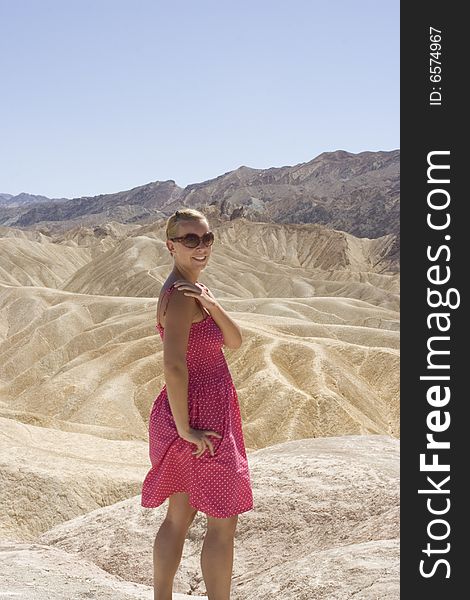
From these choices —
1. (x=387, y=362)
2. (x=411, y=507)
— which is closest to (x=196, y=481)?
(x=411, y=507)

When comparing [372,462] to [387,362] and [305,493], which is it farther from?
[387,362]

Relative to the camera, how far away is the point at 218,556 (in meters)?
4.18

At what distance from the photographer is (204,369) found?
4188mm

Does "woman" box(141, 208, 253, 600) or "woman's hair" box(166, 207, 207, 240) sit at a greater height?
"woman's hair" box(166, 207, 207, 240)

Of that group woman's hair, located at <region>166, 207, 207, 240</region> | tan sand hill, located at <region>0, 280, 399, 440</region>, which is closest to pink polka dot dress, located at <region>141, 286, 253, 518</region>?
woman's hair, located at <region>166, 207, 207, 240</region>

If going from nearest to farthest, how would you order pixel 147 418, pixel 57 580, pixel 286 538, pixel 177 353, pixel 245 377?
pixel 177 353 < pixel 57 580 < pixel 286 538 < pixel 147 418 < pixel 245 377

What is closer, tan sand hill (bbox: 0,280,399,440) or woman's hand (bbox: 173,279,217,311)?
woman's hand (bbox: 173,279,217,311)

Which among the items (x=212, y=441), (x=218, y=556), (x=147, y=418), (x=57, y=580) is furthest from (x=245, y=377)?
(x=212, y=441)

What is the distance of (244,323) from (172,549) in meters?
39.1

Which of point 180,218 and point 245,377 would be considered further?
point 245,377

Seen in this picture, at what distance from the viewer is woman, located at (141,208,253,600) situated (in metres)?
4.07

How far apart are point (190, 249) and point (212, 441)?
3.55ft

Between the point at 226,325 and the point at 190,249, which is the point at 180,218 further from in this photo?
the point at 226,325

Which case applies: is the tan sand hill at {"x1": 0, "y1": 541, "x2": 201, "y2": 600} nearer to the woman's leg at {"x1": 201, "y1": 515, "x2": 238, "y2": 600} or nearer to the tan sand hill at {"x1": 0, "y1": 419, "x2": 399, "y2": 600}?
the tan sand hill at {"x1": 0, "y1": 419, "x2": 399, "y2": 600}
